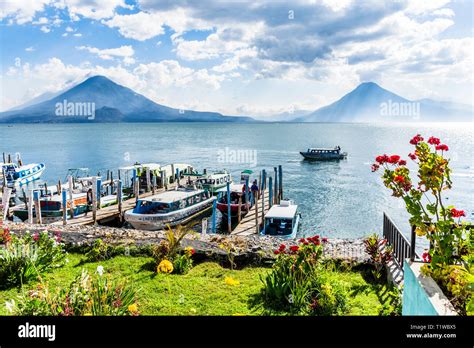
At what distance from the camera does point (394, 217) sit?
29828 millimetres

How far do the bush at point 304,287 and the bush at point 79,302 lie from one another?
8.48ft

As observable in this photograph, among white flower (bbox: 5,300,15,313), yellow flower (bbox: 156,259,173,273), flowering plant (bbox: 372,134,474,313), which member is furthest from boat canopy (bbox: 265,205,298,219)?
white flower (bbox: 5,300,15,313)

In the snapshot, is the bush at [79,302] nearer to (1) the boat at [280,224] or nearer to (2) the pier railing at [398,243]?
(2) the pier railing at [398,243]

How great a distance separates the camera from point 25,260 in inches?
312

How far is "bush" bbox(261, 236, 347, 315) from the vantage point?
21.5 ft

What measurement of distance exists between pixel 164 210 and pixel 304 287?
61.7 feet

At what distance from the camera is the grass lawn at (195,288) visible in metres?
6.83

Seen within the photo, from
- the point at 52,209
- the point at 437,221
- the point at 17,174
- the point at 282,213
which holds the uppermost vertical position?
the point at 437,221

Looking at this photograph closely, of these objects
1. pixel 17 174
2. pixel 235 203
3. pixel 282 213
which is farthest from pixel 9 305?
pixel 17 174

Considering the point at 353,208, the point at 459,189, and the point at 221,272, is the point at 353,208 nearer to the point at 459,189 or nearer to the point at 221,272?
the point at 459,189

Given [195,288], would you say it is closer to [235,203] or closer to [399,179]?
[399,179]

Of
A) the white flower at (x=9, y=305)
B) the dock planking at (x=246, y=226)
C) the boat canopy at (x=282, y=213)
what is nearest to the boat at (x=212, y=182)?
the dock planking at (x=246, y=226)
